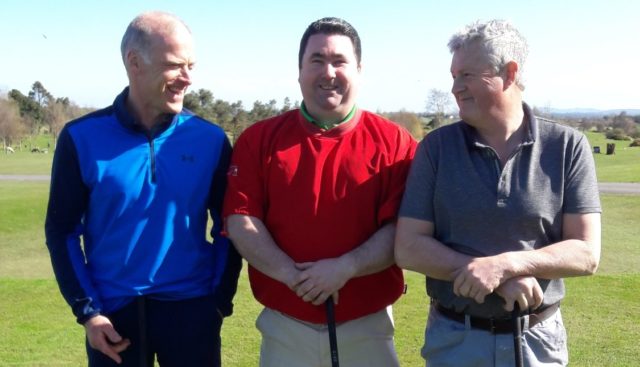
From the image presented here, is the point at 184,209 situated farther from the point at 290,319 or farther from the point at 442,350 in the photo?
the point at 442,350

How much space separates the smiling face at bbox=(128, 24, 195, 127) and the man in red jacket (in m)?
0.41

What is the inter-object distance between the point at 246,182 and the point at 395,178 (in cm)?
70

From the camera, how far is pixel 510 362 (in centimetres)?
293

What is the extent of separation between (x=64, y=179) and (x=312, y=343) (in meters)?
1.40

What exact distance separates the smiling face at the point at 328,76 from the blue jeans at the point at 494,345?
110 centimetres

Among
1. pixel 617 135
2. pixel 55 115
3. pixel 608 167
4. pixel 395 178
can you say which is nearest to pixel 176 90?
pixel 395 178

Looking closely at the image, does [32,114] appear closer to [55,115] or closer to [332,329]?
[55,115]

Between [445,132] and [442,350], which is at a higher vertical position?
[445,132]

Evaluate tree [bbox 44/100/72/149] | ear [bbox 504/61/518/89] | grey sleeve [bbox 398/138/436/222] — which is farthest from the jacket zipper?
tree [bbox 44/100/72/149]

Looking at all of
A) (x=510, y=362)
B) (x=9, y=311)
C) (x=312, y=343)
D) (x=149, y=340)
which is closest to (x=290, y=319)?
(x=312, y=343)

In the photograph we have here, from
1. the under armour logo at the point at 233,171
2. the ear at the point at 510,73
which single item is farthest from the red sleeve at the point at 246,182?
the ear at the point at 510,73

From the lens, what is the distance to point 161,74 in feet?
10.3

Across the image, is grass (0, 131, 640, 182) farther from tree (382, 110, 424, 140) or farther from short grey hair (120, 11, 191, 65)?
short grey hair (120, 11, 191, 65)

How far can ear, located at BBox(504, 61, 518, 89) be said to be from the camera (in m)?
2.85
